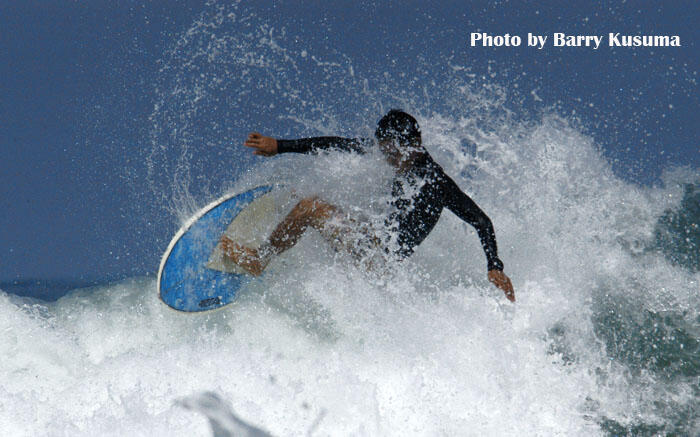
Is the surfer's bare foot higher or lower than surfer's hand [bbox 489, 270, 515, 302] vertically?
lower

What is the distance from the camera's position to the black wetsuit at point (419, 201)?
3170 mm

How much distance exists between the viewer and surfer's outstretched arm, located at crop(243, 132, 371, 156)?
3.07m

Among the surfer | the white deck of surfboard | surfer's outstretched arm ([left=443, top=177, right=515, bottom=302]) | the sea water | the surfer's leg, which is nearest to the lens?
the sea water

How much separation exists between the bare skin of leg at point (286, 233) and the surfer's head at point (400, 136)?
480 millimetres

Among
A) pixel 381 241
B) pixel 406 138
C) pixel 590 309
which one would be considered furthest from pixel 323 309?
pixel 590 309

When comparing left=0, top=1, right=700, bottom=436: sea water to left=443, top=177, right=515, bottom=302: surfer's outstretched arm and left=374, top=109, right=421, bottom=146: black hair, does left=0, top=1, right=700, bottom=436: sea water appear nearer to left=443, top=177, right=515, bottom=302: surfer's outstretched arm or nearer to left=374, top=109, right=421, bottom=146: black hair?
left=374, top=109, right=421, bottom=146: black hair

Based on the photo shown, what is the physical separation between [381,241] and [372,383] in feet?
2.63

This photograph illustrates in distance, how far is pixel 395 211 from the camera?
3.38m

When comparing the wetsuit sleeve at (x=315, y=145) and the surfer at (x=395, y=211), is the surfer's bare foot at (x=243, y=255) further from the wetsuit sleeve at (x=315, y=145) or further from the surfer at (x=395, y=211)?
the wetsuit sleeve at (x=315, y=145)

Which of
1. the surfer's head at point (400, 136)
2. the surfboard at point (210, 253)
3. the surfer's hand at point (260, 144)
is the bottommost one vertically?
the surfboard at point (210, 253)

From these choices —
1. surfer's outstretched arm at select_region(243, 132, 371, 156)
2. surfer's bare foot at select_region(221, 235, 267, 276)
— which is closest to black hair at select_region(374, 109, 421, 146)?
surfer's outstretched arm at select_region(243, 132, 371, 156)

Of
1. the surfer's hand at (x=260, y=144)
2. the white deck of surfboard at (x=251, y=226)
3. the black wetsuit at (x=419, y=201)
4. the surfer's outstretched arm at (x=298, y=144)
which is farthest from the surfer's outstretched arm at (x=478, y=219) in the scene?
the white deck of surfboard at (x=251, y=226)

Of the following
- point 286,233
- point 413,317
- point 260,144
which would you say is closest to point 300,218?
point 286,233

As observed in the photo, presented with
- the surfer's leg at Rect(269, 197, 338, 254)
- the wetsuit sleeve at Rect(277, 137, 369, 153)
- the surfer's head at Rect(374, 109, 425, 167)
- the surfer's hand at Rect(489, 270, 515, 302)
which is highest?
the surfer's head at Rect(374, 109, 425, 167)
